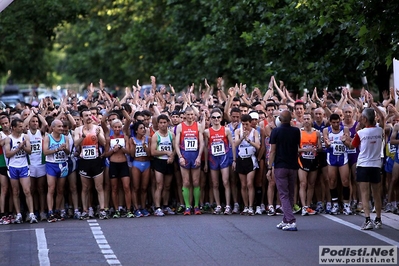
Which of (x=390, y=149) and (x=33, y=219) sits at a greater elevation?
(x=390, y=149)

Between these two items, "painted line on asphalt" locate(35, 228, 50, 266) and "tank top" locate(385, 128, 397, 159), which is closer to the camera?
"painted line on asphalt" locate(35, 228, 50, 266)

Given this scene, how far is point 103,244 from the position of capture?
14.5 metres

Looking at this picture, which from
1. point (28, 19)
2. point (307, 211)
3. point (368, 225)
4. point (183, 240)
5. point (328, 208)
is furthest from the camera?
point (28, 19)

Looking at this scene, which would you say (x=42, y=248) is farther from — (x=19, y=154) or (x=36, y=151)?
(x=36, y=151)

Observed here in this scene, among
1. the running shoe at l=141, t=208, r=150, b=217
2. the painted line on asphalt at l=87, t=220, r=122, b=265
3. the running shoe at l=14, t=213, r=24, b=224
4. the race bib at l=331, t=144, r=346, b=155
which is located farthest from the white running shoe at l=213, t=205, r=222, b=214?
the running shoe at l=14, t=213, r=24, b=224

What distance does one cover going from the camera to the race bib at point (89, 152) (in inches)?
702

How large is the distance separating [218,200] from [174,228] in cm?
231

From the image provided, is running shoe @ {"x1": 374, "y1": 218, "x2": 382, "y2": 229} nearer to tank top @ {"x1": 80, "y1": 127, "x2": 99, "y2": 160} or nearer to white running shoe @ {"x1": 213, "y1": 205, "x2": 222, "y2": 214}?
white running shoe @ {"x1": 213, "y1": 205, "x2": 222, "y2": 214}

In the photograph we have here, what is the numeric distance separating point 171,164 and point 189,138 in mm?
623

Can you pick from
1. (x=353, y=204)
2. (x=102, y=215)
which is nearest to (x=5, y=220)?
(x=102, y=215)

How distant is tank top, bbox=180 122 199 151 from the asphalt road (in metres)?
1.38

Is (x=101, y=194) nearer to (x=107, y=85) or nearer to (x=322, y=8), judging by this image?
(x=322, y=8)

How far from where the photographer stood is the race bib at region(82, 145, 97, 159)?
17.8 metres

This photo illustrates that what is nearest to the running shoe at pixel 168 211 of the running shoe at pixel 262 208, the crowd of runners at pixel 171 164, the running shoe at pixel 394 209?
the crowd of runners at pixel 171 164
